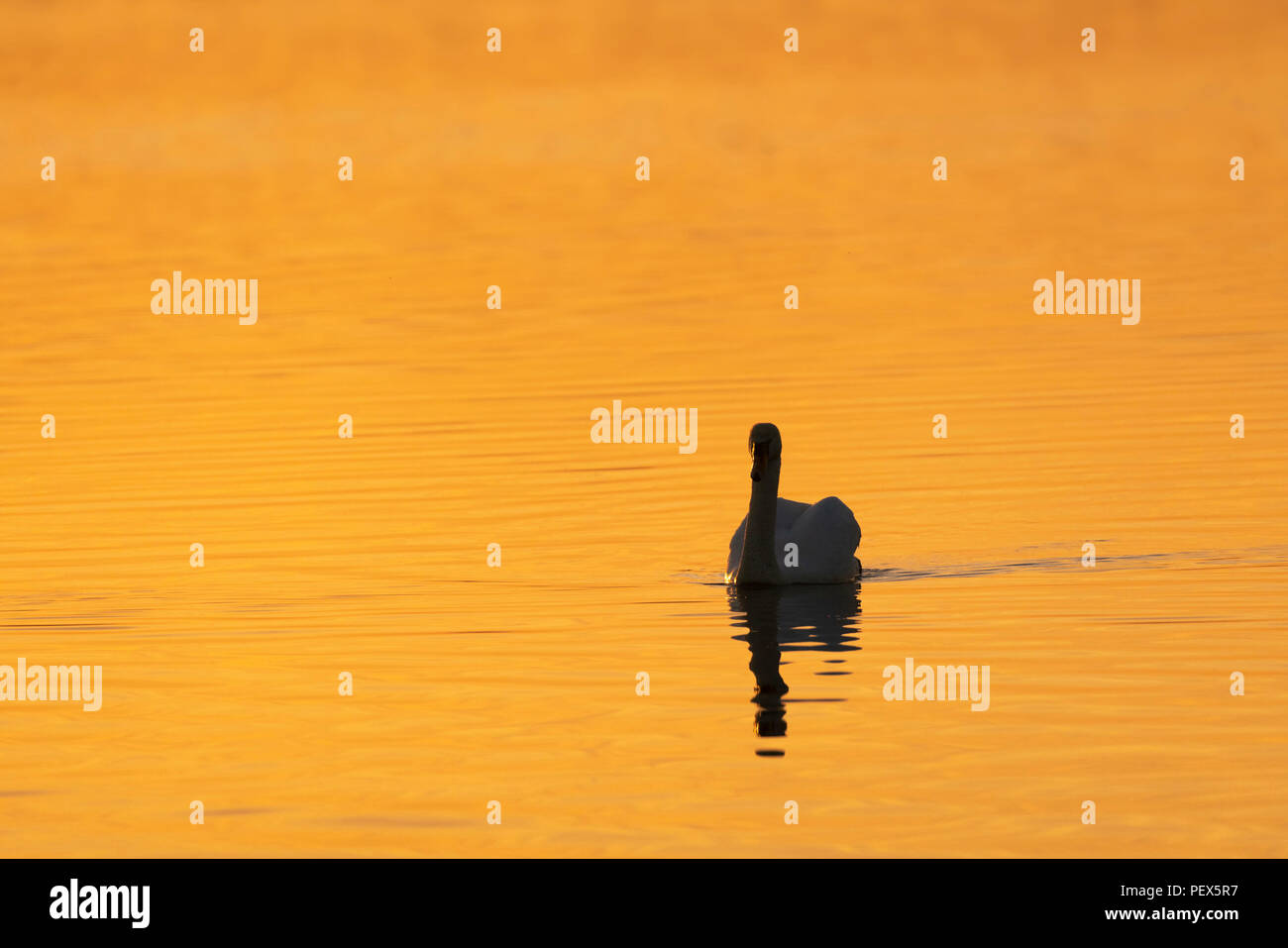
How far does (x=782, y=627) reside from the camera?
2161cm

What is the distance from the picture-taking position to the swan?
2355cm

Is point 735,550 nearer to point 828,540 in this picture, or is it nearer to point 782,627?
point 828,540

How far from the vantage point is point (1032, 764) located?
1572 cm

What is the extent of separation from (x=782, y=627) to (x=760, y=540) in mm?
2079

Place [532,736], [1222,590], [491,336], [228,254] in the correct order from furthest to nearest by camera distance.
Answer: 1. [228,254]
2. [491,336]
3. [1222,590]
4. [532,736]

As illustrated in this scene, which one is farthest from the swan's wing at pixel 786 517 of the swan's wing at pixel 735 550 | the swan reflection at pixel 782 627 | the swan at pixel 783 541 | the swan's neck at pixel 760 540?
the swan reflection at pixel 782 627

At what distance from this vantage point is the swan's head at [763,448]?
77.6 ft

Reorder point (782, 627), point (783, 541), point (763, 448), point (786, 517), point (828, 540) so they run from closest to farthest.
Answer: point (782, 627)
point (828, 540)
point (763, 448)
point (783, 541)
point (786, 517)

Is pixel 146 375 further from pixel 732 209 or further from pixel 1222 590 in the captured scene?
pixel 732 209

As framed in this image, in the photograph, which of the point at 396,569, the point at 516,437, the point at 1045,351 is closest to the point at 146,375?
the point at 516,437

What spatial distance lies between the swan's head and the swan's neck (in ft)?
0.30

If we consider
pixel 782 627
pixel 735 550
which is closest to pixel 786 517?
pixel 735 550

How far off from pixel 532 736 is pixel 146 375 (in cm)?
2691

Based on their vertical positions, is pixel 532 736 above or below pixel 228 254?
below
